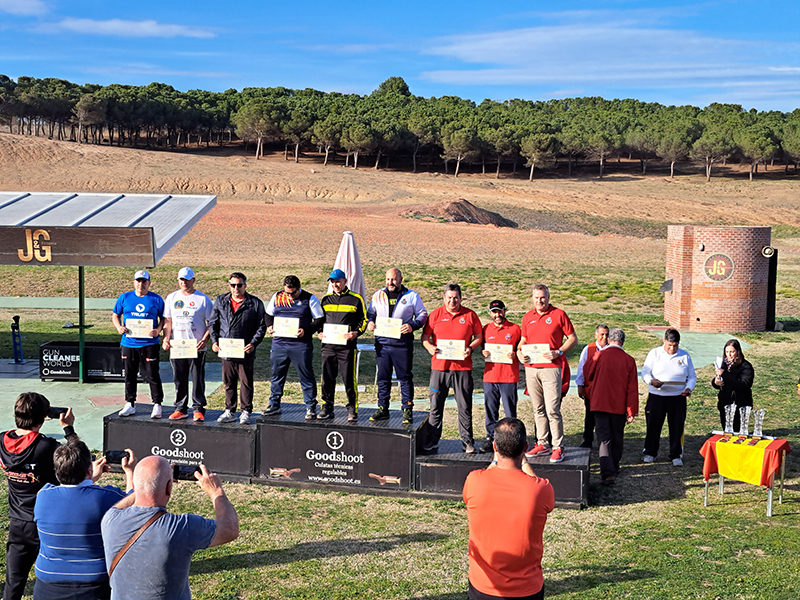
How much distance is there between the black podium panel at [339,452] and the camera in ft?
29.2

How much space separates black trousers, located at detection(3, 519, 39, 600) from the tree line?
80.7 m

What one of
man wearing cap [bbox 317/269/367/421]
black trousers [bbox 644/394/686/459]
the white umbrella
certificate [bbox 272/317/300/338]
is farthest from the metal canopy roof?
black trousers [bbox 644/394/686/459]

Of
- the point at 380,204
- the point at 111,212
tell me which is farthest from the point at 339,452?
the point at 380,204

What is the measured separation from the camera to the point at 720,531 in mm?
7773

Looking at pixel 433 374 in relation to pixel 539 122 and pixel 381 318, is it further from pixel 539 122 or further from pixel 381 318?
pixel 539 122

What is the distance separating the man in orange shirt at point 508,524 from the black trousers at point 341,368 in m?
4.78

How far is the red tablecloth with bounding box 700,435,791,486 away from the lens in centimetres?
809

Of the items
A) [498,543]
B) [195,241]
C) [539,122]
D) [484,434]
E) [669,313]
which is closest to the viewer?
[498,543]

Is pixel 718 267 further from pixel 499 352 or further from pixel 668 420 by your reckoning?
pixel 499 352

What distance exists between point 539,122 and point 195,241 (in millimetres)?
65643

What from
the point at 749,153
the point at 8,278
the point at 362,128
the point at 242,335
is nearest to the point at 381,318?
the point at 242,335

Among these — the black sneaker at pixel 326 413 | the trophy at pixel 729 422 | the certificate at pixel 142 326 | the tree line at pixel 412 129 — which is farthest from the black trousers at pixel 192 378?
the tree line at pixel 412 129

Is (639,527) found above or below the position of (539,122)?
below

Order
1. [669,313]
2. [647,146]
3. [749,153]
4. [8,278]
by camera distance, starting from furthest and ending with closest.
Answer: [647,146], [749,153], [8,278], [669,313]
